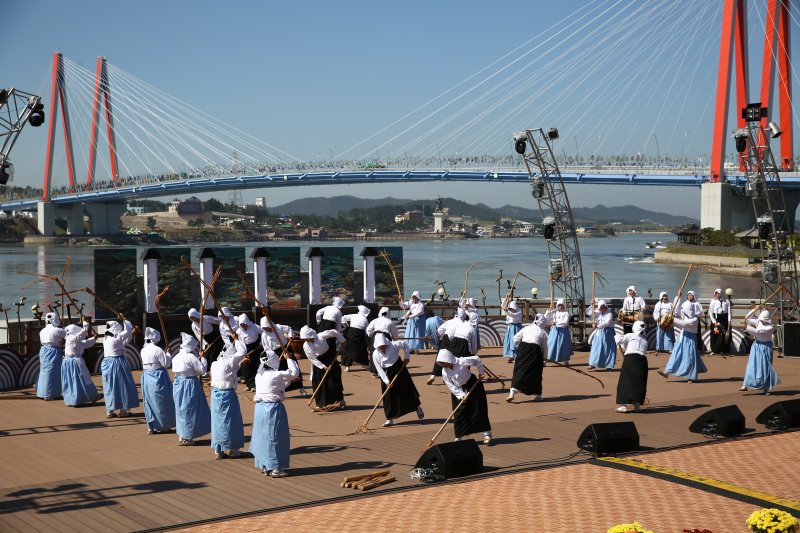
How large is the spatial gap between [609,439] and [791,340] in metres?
8.17

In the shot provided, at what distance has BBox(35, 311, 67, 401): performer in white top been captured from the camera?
11375 millimetres

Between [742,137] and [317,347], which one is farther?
[742,137]

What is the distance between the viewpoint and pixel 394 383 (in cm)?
993

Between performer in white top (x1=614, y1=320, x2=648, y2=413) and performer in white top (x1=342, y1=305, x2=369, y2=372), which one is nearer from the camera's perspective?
performer in white top (x1=614, y1=320, x2=648, y2=413)

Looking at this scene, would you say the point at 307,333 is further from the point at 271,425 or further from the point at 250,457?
the point at 271,425

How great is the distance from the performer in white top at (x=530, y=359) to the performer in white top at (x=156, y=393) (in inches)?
150

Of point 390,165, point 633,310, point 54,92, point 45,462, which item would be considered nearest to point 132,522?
point 45,462

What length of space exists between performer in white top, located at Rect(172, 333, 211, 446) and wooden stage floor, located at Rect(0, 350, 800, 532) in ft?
0.54

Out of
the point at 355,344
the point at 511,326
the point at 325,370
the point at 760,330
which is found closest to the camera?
the point at 325,370

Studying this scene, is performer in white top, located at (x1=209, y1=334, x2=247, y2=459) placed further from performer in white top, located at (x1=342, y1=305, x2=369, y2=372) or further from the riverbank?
the riverbank

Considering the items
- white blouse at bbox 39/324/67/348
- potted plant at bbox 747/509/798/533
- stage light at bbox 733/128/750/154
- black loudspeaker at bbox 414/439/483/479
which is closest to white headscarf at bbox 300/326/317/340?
black loudspeaker at bbox 414/439/483/479

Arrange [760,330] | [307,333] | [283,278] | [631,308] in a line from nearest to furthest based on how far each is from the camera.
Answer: [307,333], [760,330], [631,308], [283,278]

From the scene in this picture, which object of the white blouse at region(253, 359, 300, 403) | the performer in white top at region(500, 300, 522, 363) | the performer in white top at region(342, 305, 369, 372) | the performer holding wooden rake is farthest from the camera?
the performer in white top at region(500, 300, 522, 363)

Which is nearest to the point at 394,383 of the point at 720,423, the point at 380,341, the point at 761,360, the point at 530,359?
the point at 380,341
